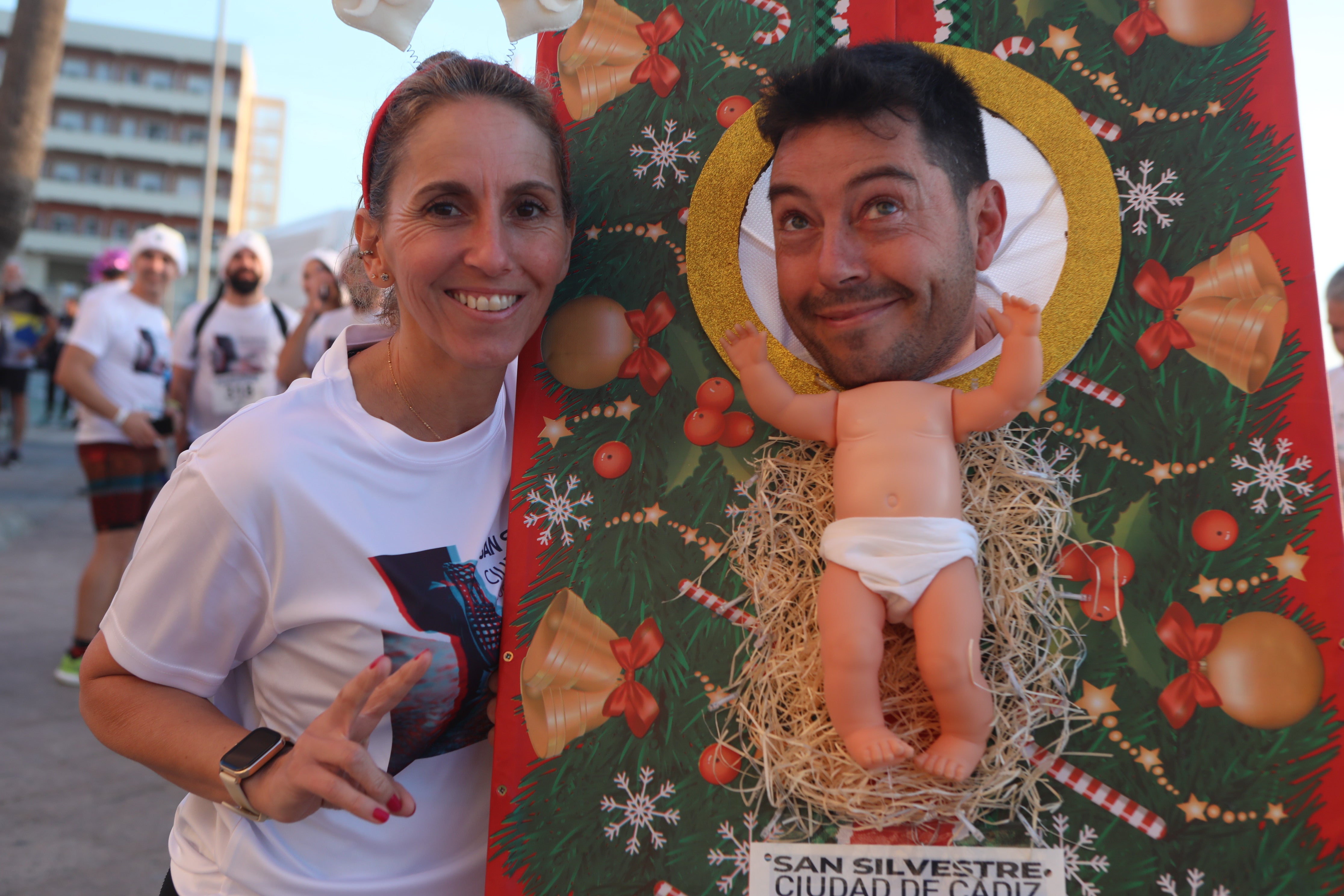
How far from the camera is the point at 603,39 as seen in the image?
160 centimetres

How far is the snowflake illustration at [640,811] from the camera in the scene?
1.36 metres

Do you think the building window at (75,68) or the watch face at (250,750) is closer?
the watch face at (250,750)

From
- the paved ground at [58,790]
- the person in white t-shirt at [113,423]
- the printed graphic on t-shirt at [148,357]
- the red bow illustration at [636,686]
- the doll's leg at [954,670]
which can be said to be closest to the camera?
the doll's leg at [954,670]

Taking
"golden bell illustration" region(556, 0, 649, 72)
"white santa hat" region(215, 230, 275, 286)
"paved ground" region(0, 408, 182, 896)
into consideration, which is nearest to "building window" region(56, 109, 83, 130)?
→ "paved ground" region(0, 408, 182, 896)

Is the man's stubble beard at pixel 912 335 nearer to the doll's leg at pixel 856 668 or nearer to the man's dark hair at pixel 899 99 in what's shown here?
the man's dark hair at pixel 899 99

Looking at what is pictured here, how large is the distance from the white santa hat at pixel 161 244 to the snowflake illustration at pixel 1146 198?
462 cm

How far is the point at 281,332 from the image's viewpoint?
15.9ft

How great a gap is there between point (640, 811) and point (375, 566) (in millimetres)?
574

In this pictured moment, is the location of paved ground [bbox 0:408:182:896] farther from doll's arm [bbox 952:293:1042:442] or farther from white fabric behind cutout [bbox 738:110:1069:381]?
white fabric behind cutout [bbox 738:110:1069:381]

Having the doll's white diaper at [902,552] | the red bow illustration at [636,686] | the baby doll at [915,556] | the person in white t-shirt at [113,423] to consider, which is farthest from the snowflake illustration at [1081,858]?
the person in white t-shirt at [113,423]

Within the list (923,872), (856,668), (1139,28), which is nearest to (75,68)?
(1139,28)

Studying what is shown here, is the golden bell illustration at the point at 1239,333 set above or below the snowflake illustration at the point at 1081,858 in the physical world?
above

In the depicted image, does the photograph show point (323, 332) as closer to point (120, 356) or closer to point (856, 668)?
point (120, 356)

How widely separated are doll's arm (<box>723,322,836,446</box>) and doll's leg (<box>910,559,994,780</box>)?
0.94 feet
